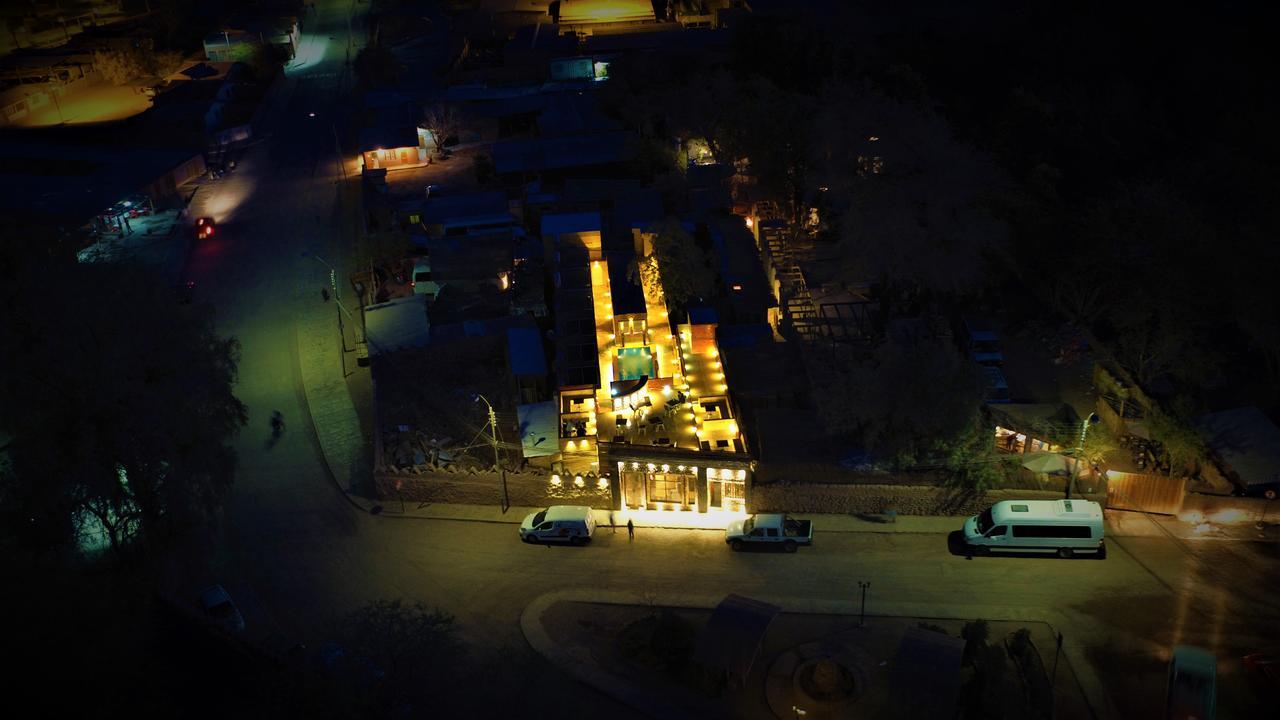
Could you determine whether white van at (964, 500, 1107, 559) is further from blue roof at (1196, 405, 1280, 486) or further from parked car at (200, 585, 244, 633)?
parked car at (200, 585, 244, 633)

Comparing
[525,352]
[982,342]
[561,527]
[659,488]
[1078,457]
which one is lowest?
[561,527]

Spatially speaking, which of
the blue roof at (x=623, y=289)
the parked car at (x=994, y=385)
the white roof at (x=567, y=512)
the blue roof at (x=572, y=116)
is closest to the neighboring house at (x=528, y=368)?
the blue roof at (x=623, y=289)

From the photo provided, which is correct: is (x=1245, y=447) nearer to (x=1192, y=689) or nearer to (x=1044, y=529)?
(x=1044, y=529)

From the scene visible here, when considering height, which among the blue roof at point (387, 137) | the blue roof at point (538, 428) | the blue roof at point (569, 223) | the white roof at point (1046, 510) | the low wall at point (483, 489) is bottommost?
the white roof at point (1046, 510)

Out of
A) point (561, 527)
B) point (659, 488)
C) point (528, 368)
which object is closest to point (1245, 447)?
point (659, 488)

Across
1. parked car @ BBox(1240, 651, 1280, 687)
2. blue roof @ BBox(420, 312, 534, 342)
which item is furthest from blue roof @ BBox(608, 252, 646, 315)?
parked car @ BBox(1240, 651, 1280, 687)

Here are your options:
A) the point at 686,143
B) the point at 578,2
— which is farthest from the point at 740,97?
the point at 578,2

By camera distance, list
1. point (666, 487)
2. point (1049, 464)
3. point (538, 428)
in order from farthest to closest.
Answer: point (538, 428) < point (666, 487) < point (1049, 464)

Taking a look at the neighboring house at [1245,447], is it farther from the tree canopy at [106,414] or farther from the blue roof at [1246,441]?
the tree canopy at [106,414]
